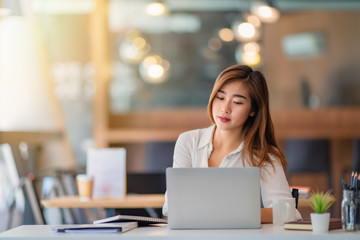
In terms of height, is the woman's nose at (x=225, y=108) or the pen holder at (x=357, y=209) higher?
the woman's nose at (x=225, y=108)

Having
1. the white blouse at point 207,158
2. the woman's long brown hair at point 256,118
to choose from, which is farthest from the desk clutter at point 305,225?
the woman's long brown hair at point 256,118

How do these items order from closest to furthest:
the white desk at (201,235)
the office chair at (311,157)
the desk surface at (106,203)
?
the white desk at (201,235), the desk surface at (106,203), the office chair at (311,157)

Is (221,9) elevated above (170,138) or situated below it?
above

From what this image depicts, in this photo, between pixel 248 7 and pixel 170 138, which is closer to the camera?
pixel 170 138

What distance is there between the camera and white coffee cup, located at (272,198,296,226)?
7.79 ft

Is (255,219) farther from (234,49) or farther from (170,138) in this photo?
(234,49)

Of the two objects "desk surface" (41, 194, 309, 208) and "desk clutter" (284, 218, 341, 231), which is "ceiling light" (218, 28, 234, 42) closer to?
"desk surface" (41, 194, 309, 208)

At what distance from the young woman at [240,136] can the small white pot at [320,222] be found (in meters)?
0.60

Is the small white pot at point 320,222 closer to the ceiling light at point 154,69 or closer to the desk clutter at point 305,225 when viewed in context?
the desk clutter at point 305,225

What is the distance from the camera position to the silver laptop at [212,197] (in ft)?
6.85

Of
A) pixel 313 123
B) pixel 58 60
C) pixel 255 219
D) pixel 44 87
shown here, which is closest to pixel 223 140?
pixel 255 219

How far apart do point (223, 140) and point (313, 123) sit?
16.1ft

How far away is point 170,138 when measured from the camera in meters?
7.18

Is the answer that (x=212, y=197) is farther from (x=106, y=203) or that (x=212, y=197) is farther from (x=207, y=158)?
(x=106, y=203)
